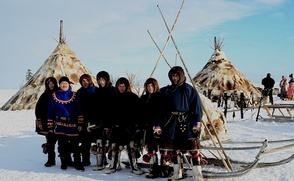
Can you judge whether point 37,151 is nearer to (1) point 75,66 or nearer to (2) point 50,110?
(2) point 50,110

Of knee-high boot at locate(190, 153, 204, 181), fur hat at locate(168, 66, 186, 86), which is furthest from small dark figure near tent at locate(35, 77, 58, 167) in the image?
knee-high boot at locate(190, 153, 204, 181)

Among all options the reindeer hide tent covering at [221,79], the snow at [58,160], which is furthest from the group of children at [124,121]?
the reindeer hide tent covering at [221,79]

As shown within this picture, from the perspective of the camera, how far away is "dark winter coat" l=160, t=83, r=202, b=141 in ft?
12.3

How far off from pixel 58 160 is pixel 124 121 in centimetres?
133

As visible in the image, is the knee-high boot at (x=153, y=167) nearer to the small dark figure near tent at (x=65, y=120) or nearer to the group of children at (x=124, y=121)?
the group of children at (x=124, y=121)

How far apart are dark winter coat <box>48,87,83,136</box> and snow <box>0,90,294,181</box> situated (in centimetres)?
47

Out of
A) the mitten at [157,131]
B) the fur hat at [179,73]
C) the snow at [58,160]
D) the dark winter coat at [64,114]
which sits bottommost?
the snow at [58,160]

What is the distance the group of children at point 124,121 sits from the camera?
379 centimetres

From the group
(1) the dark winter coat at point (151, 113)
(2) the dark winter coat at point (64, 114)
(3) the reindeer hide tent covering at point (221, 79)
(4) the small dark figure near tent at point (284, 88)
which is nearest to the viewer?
(1) the dark winter coat at point (151, 113)

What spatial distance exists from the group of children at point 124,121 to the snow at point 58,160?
178mm

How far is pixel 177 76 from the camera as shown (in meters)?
3.82

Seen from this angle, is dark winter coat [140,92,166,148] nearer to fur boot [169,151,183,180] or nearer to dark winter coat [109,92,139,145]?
dark winter coat [109,92,139,145]

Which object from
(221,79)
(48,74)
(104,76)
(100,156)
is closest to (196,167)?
(100,156)

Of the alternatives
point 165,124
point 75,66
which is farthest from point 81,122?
point 75,66
